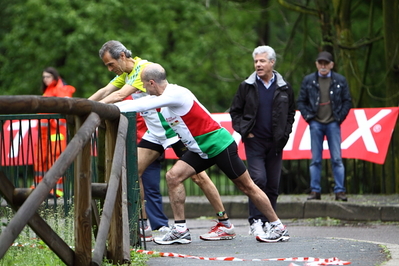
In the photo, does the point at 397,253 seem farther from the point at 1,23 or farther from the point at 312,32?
the point at 1,23

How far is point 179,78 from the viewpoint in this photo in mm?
26469

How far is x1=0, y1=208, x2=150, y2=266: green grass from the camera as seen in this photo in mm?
5625

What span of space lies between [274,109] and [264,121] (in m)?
0.17

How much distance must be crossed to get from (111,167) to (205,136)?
212cm

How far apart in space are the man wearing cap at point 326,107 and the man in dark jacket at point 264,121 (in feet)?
9.25

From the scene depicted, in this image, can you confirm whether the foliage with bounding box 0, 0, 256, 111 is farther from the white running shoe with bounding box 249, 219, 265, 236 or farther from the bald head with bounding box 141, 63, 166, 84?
the bald head with bounding box 141, 63, 166, 84

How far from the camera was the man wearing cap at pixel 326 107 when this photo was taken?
1160cm

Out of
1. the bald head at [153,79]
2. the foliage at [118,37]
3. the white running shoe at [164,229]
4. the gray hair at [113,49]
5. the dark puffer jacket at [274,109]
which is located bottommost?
the white running shoe at [164,229]

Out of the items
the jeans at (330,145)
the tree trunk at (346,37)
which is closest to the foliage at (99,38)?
the tree trunk at (346,37)

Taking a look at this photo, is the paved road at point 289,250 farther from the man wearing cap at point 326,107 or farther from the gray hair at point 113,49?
the man wearing cap at point 326,107

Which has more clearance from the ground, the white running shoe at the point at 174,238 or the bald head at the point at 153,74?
the bald head at the point at 153,74

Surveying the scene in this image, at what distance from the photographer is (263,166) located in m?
8.68

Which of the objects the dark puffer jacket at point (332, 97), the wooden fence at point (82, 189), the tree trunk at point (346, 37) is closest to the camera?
the wooden fence at point (82, 189)

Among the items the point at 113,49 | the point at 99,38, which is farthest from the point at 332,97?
the point at 99,38
